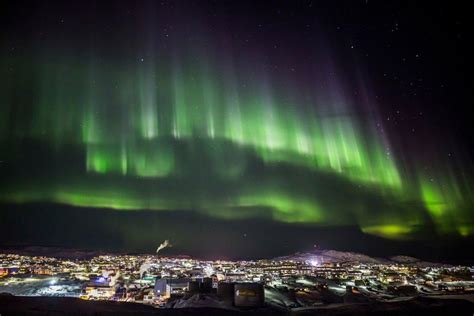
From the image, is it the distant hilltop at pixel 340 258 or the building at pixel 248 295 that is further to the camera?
the distant hilltop at pixel 340 258

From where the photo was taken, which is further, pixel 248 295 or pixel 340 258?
pixel 340 258

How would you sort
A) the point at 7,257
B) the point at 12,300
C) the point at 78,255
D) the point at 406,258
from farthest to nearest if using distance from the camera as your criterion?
1. the point at 406,258
2. the point at 78,255
3. the point at 7,257
4. the point at 12,300

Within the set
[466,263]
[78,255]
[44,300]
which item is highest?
[78,255]

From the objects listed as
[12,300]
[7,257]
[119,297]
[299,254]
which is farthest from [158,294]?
[299,254]

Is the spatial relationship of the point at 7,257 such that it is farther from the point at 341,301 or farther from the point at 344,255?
the point at 344,255

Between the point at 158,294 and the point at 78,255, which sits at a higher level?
the point at 78,255

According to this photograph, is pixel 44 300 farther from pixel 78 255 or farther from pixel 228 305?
pixel 78 255

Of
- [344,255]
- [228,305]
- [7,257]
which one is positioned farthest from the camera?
[344,255]

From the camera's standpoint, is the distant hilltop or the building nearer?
the building

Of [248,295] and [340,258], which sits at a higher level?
[248,295]

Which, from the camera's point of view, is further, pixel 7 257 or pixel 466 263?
pixel 466 263
